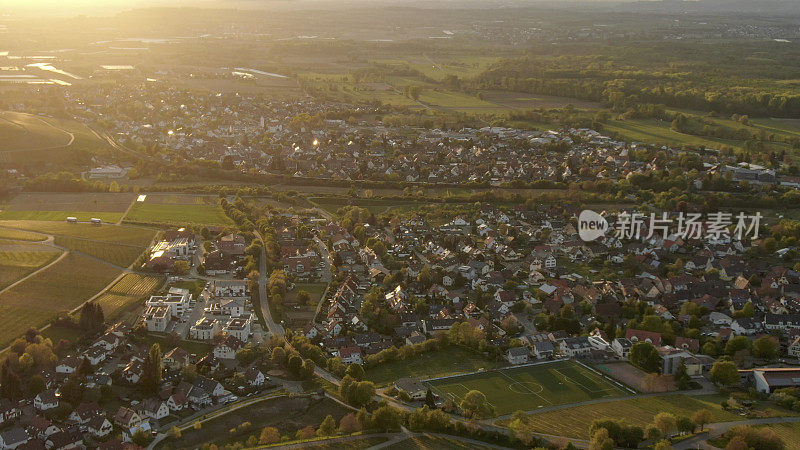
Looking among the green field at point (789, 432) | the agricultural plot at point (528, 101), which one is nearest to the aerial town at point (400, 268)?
the green field at point (789, 432)

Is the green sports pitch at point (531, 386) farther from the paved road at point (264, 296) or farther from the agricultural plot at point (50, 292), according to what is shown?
the agricultural plot at point (50, 292)

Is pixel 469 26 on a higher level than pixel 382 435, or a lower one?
higher

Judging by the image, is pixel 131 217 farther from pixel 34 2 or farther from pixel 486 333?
pixel 34 2

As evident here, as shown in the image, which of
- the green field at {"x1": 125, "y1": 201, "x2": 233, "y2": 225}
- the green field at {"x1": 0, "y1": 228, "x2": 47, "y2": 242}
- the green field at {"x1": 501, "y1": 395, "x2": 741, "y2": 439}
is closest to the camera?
the green field at {"x1": 501, "y1": 395, "x2": 741, "y2": 439}

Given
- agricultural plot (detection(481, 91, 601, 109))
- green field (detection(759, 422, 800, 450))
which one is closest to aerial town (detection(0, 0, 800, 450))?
green field (detection(759, 422, 800, 450))

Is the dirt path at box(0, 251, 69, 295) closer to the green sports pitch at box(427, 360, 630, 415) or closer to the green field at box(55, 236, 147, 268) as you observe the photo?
the green field at box(55, 236, 147, 268)

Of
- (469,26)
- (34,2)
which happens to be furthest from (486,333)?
(34,2)

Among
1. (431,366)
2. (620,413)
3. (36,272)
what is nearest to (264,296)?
(431,366)
